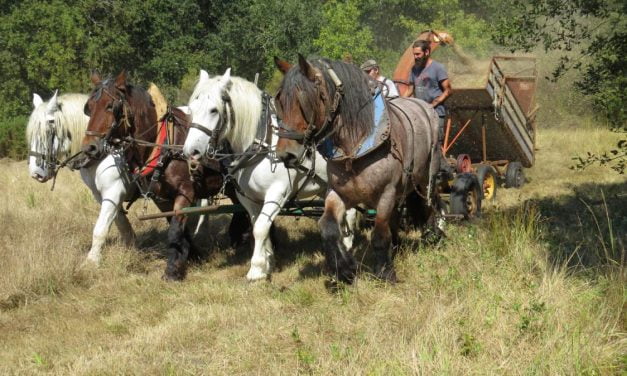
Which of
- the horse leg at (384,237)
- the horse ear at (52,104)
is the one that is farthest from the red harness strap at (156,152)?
the horse leg at (384,237)

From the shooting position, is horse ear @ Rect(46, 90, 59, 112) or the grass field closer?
the grass field

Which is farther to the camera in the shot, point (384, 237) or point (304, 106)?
point (384, 237)

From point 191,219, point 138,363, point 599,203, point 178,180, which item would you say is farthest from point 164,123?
point 599,203

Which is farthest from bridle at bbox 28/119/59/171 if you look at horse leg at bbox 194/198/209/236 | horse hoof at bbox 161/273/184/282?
horse leg at bbox 194/198/209/236

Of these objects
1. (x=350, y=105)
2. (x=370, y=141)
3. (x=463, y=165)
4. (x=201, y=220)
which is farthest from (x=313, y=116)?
(x=201, y=220)

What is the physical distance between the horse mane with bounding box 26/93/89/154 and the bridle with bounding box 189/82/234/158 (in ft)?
6.77

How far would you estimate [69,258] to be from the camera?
7270 mm

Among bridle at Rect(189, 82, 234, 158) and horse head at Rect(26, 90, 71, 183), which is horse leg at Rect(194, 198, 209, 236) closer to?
horse head at Rect(26, 90, 71, 183)

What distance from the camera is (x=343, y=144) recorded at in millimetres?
5828

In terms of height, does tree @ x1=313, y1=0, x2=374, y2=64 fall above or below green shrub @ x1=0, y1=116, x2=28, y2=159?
above

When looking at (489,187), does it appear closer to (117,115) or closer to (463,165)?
(463,165)

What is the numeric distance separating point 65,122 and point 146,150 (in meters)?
1.04

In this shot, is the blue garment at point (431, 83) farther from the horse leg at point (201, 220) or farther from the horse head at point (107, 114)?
the horse leg at point (201, 220)

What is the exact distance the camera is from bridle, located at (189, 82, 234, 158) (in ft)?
21.2
